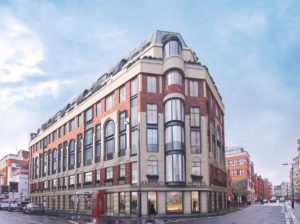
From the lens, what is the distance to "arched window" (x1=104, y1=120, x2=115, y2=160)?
198 ft

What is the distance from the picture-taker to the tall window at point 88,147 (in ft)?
223

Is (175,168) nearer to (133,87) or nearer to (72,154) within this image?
(133,87)

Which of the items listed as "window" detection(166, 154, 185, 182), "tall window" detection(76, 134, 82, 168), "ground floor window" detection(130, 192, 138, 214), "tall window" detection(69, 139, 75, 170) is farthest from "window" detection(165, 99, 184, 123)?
"tall window" detection(69, 139, 75, 170)

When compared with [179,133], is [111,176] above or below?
below

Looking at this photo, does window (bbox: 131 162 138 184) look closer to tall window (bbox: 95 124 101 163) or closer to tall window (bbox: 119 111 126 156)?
tall window (bbox: 119 111 126 156)

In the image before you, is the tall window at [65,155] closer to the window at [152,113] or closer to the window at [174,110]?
the window at [152,113]

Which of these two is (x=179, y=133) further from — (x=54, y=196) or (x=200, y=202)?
(x=54, y=196)

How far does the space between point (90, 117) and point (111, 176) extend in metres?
13.6

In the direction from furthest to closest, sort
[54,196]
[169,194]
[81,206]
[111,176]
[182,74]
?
[54,196]
[81,206]
[111,176]
[182,74]
[169,194]

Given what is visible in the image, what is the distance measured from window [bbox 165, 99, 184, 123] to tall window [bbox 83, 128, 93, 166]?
18805 mm

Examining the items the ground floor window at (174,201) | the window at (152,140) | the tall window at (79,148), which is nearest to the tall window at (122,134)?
the window at (152,140)

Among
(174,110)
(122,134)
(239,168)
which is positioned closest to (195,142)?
(174,110)

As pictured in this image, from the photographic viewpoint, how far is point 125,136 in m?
56.8

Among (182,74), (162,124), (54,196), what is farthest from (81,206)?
(182,74)
